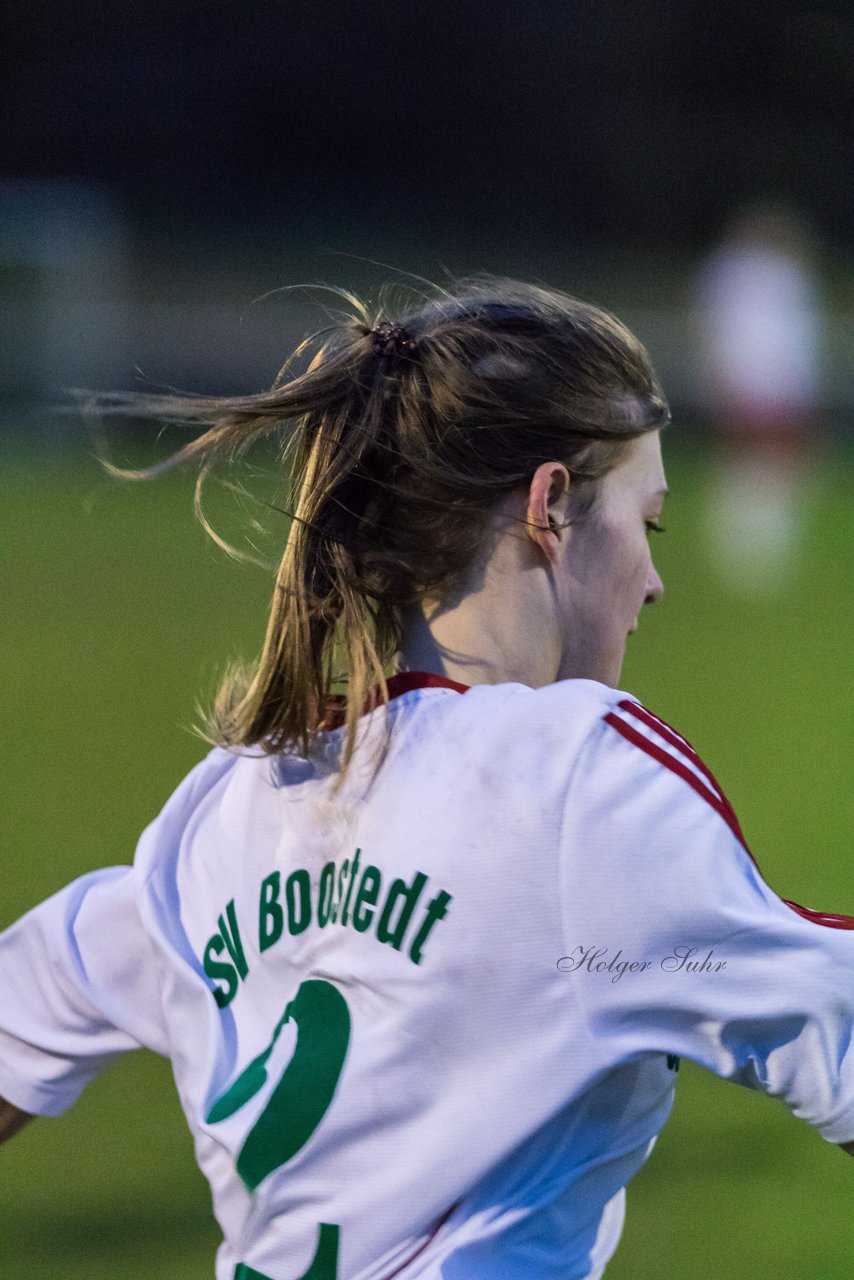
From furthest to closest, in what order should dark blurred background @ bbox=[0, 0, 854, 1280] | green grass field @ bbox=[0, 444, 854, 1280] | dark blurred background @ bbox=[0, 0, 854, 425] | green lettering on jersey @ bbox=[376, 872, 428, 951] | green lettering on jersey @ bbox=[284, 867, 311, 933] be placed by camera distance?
dark blurred background @ bbox=[0, 0, 854, 425] → dark blurred background @ bbox=[0, 0, 854, 1280] → green grass field @ bbox=[0, 444, 854, 1280] → green lettering on jersey @ bbox=[284, 867, 311, 933] → green lettering on jersey @ bbox=[376, 872, 428, 951]

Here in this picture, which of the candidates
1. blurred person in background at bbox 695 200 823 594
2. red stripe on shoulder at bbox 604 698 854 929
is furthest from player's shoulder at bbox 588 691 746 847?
blurred person in background at bbox 695 200 823 594

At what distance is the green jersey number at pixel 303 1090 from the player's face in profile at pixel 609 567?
43 centimetres

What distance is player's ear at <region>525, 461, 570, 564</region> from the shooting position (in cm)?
159

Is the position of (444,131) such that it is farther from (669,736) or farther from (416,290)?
(669,736)

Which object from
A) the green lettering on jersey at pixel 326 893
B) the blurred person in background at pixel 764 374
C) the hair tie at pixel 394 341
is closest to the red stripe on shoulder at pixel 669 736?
the green lettering on jersey at pixel 326 893

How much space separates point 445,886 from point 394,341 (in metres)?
0.60

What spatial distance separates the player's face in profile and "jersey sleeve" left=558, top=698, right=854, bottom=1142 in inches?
11.4

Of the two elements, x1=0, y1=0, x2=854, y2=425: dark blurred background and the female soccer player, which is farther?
x1=0, y1=0, x2=854, y2=425: dark blurred background

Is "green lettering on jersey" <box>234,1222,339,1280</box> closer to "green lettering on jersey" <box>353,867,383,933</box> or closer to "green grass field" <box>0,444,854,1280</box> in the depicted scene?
"green lettering on jersey" <box>353,867,383,933</box>

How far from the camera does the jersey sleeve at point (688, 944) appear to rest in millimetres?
1325

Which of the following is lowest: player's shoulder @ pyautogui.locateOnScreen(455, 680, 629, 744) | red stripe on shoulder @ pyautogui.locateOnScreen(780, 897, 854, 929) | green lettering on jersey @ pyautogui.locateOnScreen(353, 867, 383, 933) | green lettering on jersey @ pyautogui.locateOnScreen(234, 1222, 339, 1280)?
green lettering on jersey @ pyautogui.locateOnScreen(234, 1222, 339, 1280)

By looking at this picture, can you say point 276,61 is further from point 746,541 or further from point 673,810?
point 673,810

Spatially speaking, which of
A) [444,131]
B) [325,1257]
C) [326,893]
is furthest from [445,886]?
[444,131]

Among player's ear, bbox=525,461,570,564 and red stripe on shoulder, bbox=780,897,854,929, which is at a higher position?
player's ear, bbox=525,461,570,564
